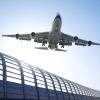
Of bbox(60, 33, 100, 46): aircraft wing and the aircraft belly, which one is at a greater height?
the aircraft belly

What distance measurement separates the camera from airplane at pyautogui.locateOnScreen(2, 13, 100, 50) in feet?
190

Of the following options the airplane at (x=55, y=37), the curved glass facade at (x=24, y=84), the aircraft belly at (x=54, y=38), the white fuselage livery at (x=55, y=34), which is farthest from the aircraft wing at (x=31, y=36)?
the curved glass facade at (x=24, y=84)

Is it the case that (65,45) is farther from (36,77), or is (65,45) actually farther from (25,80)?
(25,80)

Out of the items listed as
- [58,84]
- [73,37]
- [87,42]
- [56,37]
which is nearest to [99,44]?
[87,42]

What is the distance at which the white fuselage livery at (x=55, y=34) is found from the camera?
189 feet

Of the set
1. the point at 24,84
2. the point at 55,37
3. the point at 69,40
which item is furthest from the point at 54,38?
the point at 24,84

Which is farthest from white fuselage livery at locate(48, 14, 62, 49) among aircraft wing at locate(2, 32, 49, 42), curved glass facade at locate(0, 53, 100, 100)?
curved glass facade at locate(0, 53, 100, 100)

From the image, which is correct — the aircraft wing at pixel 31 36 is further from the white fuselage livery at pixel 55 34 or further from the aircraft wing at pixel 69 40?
the aircraft wing at pixel 69 40

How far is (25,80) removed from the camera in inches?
1041

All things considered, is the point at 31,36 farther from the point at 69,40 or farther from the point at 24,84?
the point at 24,84

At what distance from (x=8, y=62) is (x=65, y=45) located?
1608 inches

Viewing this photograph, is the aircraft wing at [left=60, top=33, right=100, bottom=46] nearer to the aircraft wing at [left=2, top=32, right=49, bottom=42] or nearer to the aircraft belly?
the aircraft wing at [left=2, top=32, right=49, bottom=42]

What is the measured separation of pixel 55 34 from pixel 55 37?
810 millimetres

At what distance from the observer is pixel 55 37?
57625mm
